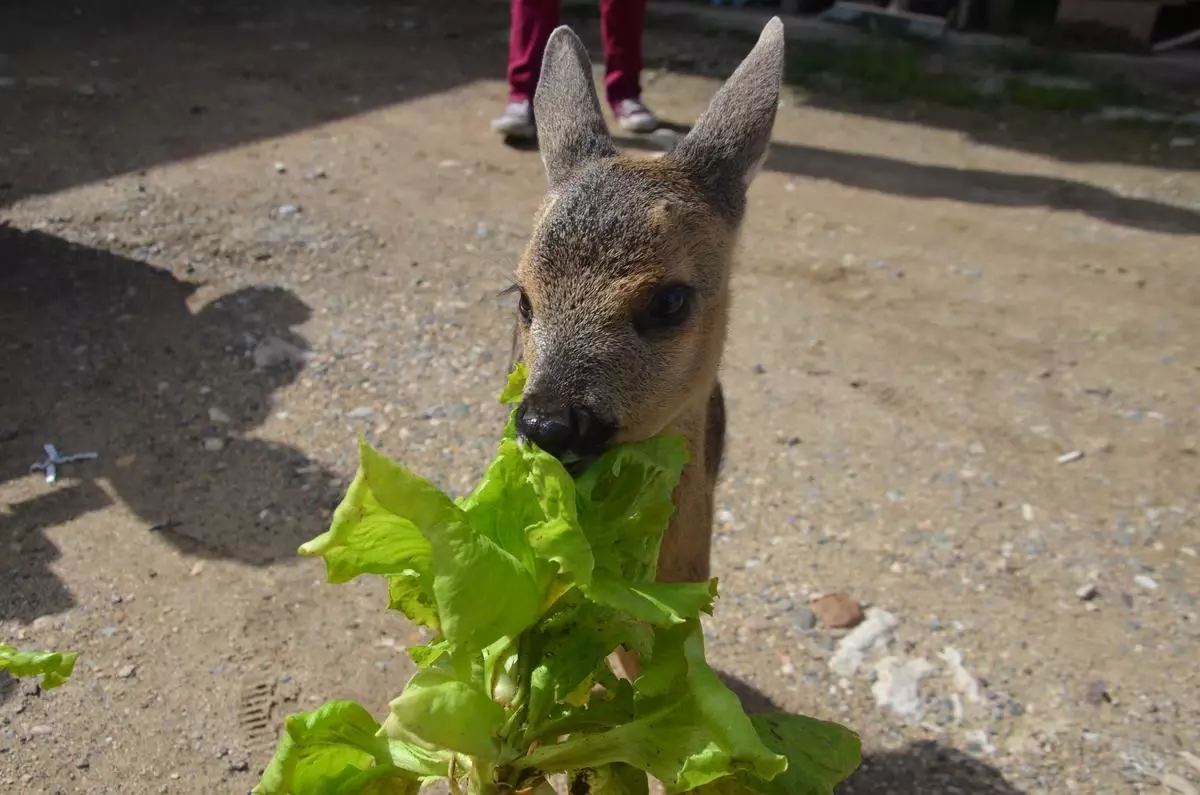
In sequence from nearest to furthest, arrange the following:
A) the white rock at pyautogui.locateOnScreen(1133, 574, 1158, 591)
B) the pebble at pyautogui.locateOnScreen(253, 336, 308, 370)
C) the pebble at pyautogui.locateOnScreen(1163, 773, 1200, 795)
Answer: the pebble at pyautogui.locateOnScreen(1163, 773, 1200, 795), the white rock at pyautogui.locateOnScreen(1133, 574, 1158, 591), the pebble at pyautogui.locateOnScreen(253, 336, 308, 370)

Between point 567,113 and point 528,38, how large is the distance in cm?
427

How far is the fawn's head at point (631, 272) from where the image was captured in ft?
7.88

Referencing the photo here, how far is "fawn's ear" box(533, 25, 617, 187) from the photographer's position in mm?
3166

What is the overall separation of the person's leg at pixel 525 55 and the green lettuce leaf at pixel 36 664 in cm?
551

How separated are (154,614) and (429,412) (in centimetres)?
144

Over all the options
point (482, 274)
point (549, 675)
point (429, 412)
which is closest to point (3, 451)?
point (429, 412)

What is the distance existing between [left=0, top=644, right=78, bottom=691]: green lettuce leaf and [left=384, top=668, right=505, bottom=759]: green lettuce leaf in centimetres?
75

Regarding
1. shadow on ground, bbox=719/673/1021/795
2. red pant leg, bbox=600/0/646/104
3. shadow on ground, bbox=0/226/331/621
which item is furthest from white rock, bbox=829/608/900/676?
red pant leg, bbox=600/0/646/104

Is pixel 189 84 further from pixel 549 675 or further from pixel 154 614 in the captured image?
pixel 549 675

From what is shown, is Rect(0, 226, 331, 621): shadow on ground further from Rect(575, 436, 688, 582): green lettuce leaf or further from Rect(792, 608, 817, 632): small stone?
Rect(575, 436, 688, 582): green lettuce leaf

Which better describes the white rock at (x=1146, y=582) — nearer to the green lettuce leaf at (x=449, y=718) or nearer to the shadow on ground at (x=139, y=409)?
the green lettuce leaf at (x=449, y=718)

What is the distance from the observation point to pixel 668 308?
266cm

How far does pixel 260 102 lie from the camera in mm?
8242

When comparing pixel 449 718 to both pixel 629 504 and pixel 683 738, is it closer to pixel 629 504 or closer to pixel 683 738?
pixel 683 738
